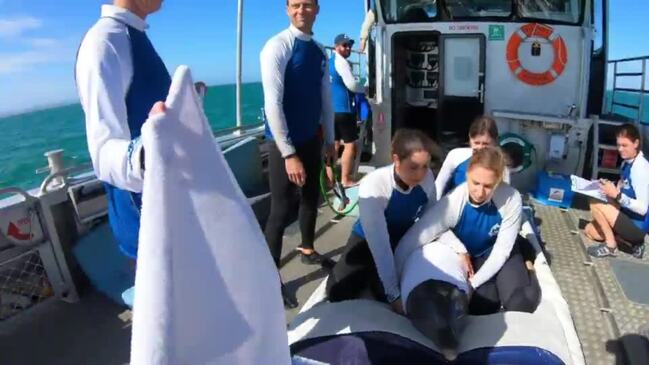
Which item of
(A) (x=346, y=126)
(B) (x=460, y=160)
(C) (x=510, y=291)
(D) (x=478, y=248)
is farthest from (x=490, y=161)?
(A) (x=346, y=126)

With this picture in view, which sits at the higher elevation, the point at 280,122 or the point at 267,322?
the point at 280,122

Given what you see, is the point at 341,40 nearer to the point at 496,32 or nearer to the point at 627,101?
the point at 496,32

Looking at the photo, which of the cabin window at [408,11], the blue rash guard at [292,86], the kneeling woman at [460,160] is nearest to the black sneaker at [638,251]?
the kneeling woman at [460,160]

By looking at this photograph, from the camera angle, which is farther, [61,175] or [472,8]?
[472,8]

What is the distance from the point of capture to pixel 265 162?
468 centimetres

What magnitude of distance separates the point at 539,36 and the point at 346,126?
211 centimetres

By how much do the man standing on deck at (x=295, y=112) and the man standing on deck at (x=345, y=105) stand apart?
1.83 m

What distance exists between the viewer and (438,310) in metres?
1.75

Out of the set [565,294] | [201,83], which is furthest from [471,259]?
[201,83]

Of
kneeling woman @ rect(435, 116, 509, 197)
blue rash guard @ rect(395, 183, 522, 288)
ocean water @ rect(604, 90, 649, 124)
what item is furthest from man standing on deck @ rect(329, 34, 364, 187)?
ocean water @ rect(604, 90, 649, 124)

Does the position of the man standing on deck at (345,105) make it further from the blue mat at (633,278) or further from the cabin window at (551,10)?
the blue mat at (633,278)

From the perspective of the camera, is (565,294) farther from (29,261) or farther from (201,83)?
(29,261)

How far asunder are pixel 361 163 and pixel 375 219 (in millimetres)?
3446

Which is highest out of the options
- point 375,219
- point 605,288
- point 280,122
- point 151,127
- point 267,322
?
point 151,127
